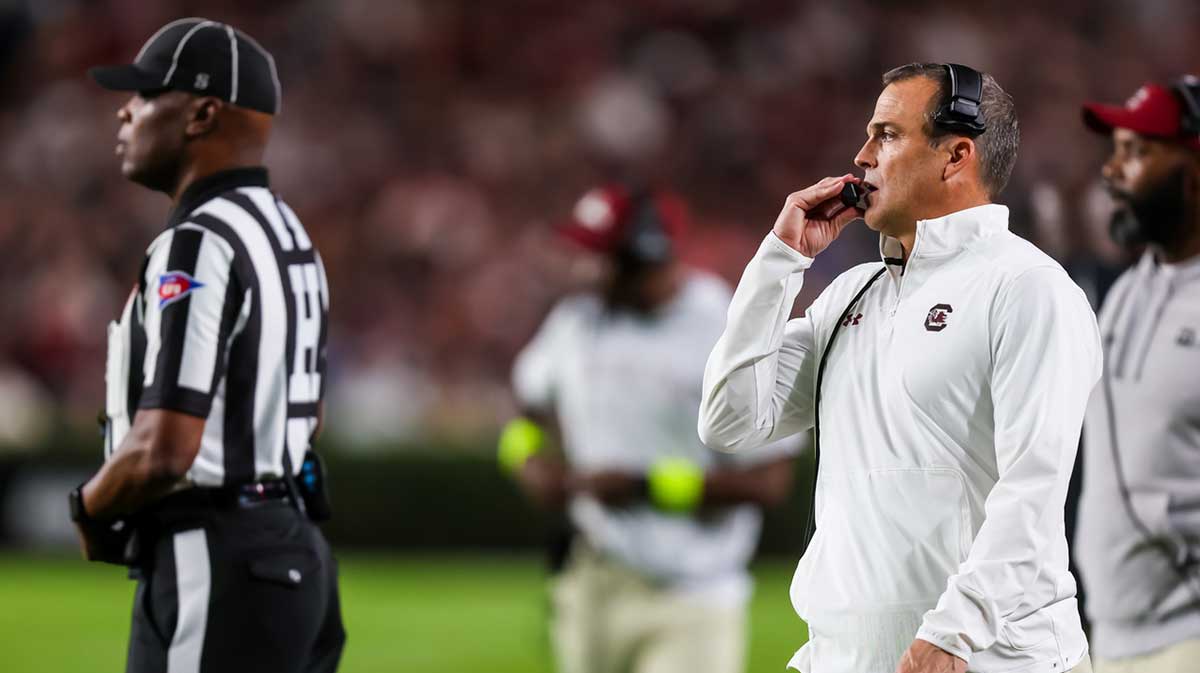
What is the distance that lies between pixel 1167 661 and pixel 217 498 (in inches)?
100

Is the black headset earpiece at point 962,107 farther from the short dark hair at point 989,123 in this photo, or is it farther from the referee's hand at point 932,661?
the referee's hand at point 932,661

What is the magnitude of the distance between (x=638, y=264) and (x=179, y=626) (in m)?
2.79

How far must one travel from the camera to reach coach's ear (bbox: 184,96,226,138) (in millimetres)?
4230

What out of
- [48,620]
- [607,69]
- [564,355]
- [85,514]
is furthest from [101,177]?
[85,514]

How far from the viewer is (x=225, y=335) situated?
400 centimetres

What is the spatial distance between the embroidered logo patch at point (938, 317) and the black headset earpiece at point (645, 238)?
10.1ft

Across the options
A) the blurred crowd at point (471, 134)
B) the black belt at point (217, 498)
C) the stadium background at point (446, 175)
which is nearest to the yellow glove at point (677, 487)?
the black belt at point (217, 498)

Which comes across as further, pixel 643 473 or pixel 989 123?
pixel 643 473

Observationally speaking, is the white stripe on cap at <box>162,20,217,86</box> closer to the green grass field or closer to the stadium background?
the green grass field

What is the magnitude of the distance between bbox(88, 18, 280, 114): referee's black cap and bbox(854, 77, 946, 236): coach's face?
1787 millimetres

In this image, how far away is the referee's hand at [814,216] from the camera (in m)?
3.28

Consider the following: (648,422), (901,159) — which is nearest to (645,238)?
(648,422)

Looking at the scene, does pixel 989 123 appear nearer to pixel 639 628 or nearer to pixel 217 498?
pixel 217 498

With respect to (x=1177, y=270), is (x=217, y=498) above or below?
below
